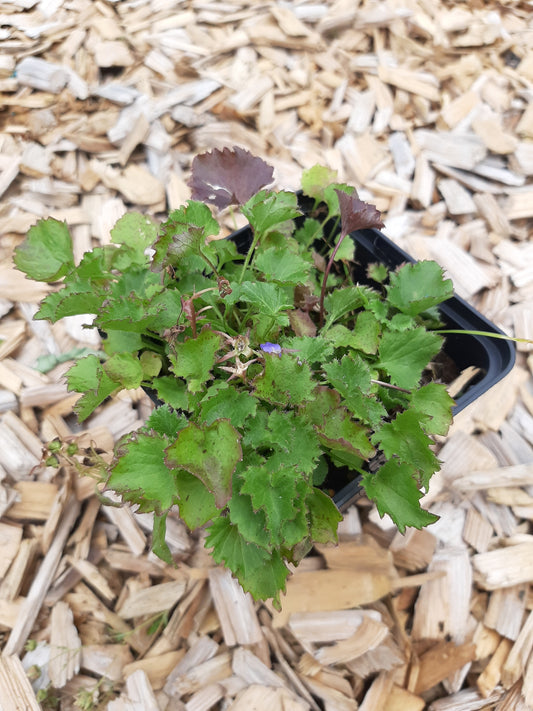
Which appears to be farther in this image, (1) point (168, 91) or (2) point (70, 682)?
(1) point (168, 91)

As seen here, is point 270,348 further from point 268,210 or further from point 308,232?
point 308,232

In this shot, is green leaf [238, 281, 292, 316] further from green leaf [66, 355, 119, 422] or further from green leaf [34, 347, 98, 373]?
green leaf [34, 347, 98, 373]

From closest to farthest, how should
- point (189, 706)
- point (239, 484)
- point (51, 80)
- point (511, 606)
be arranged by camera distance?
1. point (239, 484)
2. point (189, 706)
3. point (511, 606)
4. point (51, 80)

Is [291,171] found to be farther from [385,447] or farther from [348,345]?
[385,447]

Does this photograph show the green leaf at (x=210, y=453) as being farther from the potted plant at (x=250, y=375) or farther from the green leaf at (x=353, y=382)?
the green leaf at (x=353, y=382)

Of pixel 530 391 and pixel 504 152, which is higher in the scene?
pixel 504 152

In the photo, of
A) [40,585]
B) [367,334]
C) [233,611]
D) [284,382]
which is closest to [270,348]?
[284,382]

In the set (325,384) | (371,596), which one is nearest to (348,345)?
(325,384)
